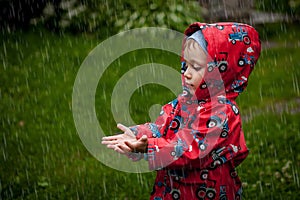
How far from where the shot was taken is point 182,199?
2.72m

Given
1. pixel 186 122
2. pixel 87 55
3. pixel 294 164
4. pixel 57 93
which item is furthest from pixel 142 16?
pixel 186 122

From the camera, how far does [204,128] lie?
8.16 ft

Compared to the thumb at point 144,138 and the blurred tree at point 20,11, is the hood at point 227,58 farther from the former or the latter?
the blurred tree at point 20,11

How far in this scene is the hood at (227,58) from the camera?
8.63ft

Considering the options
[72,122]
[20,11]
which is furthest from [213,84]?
[20,11]

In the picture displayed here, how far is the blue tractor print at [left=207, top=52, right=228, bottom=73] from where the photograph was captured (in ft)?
8.59

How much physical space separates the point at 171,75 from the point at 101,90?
1158mm

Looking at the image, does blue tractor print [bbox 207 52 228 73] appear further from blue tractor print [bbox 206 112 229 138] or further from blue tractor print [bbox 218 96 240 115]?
blue tractor print [bbox 206 112 229 138]

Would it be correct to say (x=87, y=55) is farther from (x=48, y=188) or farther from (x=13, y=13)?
(x=48, y=188)

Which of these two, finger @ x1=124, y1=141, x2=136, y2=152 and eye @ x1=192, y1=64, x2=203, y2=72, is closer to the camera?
finger @ x1=124, y1=141, x2=136, y2=152

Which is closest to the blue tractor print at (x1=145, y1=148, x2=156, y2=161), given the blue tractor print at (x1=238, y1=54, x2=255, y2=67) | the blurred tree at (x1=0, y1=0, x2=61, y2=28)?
the blue tractor print at (x1=238, y1=54, x2=255, y2=67)

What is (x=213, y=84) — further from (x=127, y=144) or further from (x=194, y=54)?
(x=127, y=144)

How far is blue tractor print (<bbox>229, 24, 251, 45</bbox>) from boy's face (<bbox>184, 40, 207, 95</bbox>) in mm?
215

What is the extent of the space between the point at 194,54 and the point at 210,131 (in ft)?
1.63
